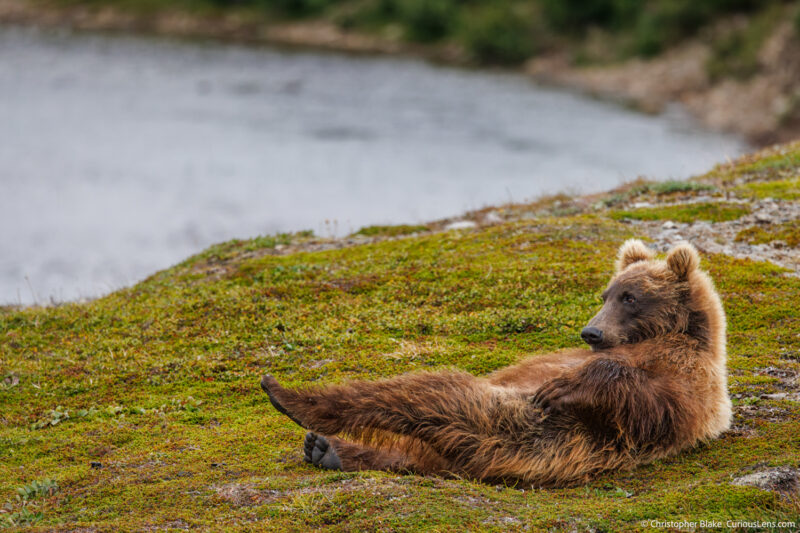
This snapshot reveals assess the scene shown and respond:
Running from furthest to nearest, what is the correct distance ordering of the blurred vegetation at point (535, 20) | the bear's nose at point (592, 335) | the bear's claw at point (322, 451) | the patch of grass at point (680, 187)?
the blurred vegetation at point (535, 20) → the patch of grass at point (680, 187) → the bear's nose at point (592, 335) → the bear's claw at point (322, 451)

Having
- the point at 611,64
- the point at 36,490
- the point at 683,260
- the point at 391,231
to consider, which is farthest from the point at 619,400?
the point at 611,64

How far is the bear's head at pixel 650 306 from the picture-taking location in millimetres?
7027

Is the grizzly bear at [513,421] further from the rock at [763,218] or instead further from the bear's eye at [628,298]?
the rock at [763,218]

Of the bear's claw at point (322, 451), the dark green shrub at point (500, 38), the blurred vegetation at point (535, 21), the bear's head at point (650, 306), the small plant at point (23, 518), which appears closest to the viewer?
the small plant at point (23, 518)

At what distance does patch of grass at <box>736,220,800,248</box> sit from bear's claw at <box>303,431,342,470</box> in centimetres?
881

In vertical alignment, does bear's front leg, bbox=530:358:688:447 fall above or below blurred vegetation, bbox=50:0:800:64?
below

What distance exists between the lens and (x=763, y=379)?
763 cm

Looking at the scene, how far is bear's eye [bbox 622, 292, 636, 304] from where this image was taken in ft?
23.5

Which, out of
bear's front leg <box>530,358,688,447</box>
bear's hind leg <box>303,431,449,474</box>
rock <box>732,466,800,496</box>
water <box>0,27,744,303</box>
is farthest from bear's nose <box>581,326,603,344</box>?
water <box>0,27,744,303</box>

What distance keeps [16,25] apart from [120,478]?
7680 centimetres

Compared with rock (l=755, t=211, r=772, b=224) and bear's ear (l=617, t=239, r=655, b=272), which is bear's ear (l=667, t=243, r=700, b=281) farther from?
rock (l=755, t=211, r=772, b=224)

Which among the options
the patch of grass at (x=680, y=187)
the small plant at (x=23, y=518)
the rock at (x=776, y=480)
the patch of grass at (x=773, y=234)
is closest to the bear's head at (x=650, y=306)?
the rock at (x=776, y=480)

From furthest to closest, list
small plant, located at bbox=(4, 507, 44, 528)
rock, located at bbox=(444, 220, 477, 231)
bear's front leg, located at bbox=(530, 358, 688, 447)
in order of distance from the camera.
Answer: rock, located at bbox=(444, 220, 477, 231) < bear's front leg, located at bbox=(530, 358, 688, 447) < small plant, located at bbox=(4, 507, 44, 528)

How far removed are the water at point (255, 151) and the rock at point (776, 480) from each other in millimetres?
12652
